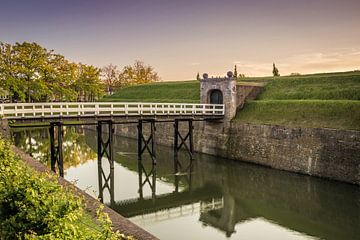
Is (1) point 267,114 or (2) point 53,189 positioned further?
(1) point 267,114

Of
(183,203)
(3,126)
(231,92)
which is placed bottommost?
(183,203)

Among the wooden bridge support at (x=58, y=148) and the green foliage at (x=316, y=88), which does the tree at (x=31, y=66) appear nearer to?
the wooden bridge support at (x=58, y=148)

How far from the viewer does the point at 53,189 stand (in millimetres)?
4930

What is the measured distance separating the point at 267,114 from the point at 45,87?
17.4 metres

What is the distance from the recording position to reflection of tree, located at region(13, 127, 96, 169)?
79.0 ft

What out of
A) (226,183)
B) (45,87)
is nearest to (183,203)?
(226,183)

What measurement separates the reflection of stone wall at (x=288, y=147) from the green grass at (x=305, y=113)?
657mm

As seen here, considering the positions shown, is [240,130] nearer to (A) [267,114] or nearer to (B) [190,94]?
(A) [267,114]

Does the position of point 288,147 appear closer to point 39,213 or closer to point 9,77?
point 39,213

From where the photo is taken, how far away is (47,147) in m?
28.5

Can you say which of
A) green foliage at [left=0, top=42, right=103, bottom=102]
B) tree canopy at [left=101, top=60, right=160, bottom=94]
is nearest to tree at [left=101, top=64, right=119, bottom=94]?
tree canopy at [left=101, top=60, right=160, bottom=94]

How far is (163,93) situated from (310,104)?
20508 mm

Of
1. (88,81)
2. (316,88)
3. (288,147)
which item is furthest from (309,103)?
(88,81)

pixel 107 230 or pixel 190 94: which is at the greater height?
pixel 190 94
